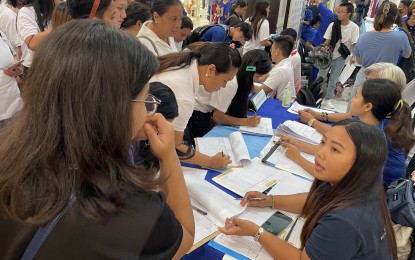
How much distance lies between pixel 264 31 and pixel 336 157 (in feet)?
11.7

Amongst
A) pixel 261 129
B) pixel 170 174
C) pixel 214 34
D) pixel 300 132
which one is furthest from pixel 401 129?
pixel 214 34

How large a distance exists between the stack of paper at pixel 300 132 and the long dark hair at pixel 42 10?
5.54 ft

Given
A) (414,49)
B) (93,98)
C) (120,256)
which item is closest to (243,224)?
(120,256)

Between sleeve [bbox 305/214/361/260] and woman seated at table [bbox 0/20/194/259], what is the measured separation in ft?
1.90

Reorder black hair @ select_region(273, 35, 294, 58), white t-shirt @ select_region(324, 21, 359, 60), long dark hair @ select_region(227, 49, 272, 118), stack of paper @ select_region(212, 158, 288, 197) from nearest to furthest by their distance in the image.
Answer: stack of paper @ select_region(212, 158, 288, 197) < long dark hair @ select_region(227, 49, 272, 118) < black hair @ select_region(273, 35, 294, 58) < white t-shirt @ select_region(324, 21, 359, 60)

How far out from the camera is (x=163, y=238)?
2.02 ft

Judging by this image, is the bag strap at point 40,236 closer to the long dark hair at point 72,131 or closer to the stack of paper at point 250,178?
the long dark hair at point 72,131

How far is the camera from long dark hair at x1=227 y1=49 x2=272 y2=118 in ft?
7.70

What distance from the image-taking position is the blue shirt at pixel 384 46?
3250mm

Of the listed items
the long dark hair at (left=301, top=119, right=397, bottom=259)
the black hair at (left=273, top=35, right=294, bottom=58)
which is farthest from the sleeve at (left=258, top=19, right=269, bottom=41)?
the long dark hair at (left=301, top=119, right=397, bottom=259)

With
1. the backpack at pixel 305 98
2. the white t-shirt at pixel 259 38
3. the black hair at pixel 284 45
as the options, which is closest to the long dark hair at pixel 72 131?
the backpack at pixel 305 98

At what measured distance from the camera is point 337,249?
99cm

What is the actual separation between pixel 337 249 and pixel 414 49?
12.3 ft

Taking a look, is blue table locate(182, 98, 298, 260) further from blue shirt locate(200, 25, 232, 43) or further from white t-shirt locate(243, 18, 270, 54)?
white t-shirt locate(243, 18, 270, 54)
